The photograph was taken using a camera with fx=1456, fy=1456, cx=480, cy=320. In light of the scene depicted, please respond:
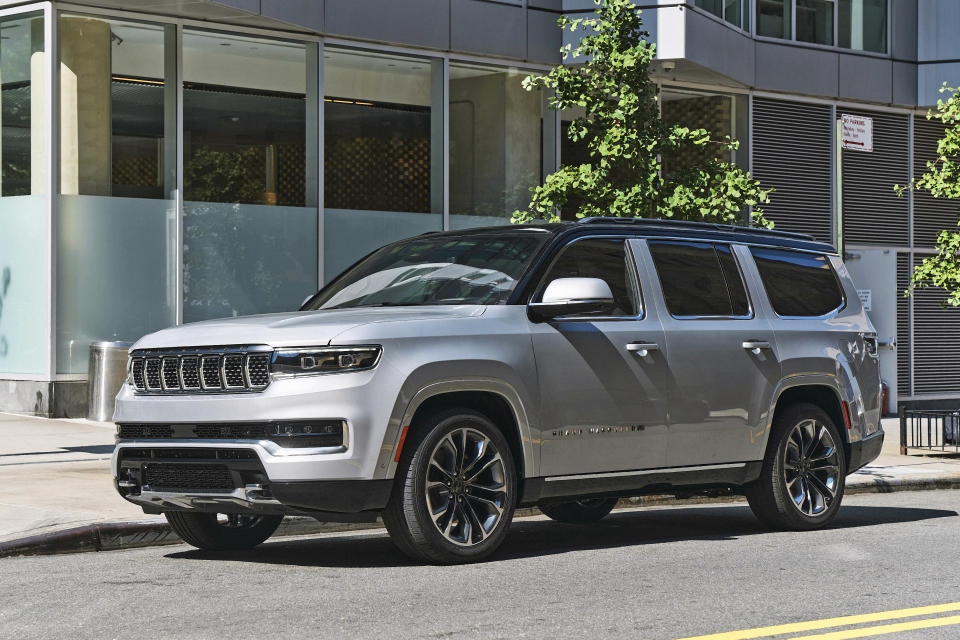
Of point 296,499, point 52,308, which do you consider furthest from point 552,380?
point 52,308

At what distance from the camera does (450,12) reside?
20.4 metres

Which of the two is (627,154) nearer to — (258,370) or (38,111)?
(38,111)

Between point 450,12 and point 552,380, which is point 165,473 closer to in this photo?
point 552,380

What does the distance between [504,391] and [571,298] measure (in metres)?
0.66

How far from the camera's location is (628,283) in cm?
925

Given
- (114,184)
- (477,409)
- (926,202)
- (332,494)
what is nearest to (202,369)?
(332,494)

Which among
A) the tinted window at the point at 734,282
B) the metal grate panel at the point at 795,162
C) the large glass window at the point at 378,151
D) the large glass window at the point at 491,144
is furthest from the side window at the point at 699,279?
the metal grate panel at the point at 795,162

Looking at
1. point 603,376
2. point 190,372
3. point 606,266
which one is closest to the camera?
point 190,372

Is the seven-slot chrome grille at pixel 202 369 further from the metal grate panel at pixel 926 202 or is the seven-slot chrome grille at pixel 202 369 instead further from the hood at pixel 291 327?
→ the metal grate panel at pixel 926 202

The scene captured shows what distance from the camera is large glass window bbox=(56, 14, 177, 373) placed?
17578mm

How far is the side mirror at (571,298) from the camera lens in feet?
27.3

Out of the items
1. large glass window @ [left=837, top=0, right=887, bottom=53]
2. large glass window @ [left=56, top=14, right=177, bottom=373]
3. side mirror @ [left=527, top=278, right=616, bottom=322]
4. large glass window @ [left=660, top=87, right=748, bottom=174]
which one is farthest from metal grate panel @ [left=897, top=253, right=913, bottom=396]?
side mirror @ [left=527, top=278, right=616, bottom=322]

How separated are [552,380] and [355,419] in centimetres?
143

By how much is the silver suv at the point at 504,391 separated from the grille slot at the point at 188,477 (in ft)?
0.04
